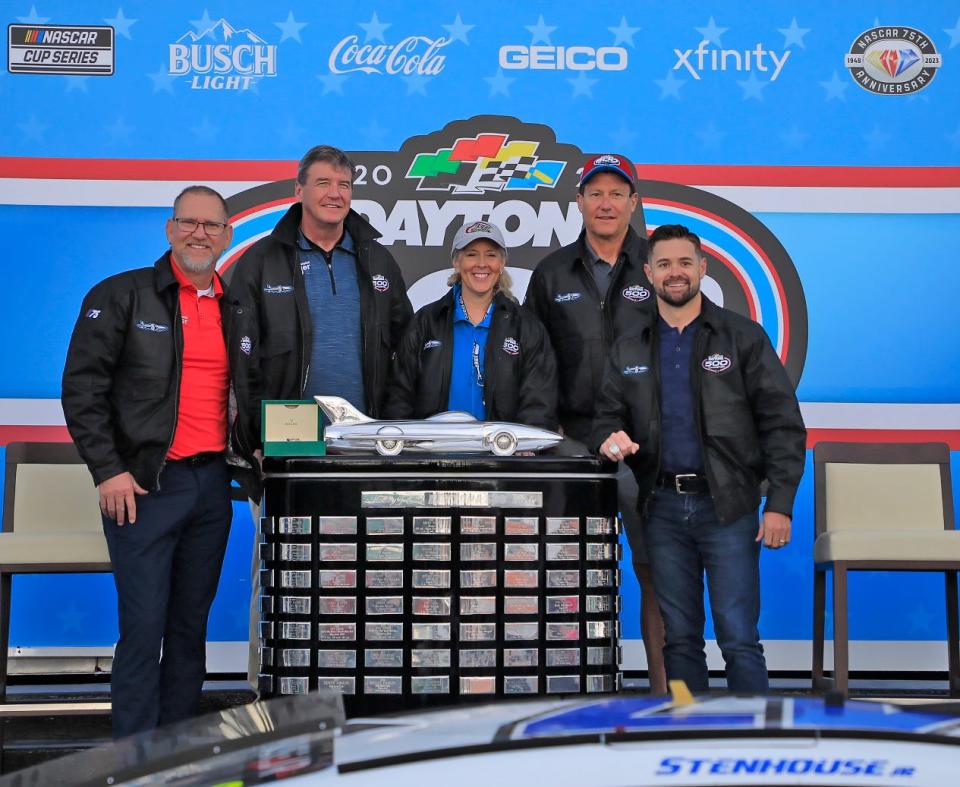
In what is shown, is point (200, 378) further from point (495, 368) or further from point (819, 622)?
point (819, 622)

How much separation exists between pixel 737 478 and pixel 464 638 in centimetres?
94

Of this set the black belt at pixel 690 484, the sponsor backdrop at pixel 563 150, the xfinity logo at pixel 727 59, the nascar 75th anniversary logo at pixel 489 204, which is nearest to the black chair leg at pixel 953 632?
the sponsor backdrop at pixel 563 150

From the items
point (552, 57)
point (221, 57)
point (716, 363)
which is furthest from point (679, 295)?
point (221, 57)

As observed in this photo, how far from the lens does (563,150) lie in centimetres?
528

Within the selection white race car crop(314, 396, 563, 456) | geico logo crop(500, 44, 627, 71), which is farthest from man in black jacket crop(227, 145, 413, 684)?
geico logo crop(500, 44, 627, 71)

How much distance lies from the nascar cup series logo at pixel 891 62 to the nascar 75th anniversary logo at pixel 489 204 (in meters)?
0.78

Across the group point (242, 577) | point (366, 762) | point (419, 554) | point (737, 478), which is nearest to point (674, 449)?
point (737, 478)

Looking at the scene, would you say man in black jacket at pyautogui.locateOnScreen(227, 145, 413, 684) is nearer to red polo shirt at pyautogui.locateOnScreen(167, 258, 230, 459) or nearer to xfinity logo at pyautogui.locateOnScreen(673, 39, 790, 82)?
red polo shirt at pyautogui.locateOnScreen(167, 258, 230, 459)

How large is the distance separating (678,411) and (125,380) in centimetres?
166

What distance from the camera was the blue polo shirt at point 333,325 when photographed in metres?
4.06

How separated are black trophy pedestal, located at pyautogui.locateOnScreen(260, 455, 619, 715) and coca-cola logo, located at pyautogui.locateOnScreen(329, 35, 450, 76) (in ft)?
7.56

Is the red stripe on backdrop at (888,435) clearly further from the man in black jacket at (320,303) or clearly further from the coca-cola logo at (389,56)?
the coca-cola logo at (389,56)

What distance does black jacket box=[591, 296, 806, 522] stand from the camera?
3713mm

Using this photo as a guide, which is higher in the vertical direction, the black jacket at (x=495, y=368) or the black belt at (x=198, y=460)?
the black jacket at (x=495, y=368)
